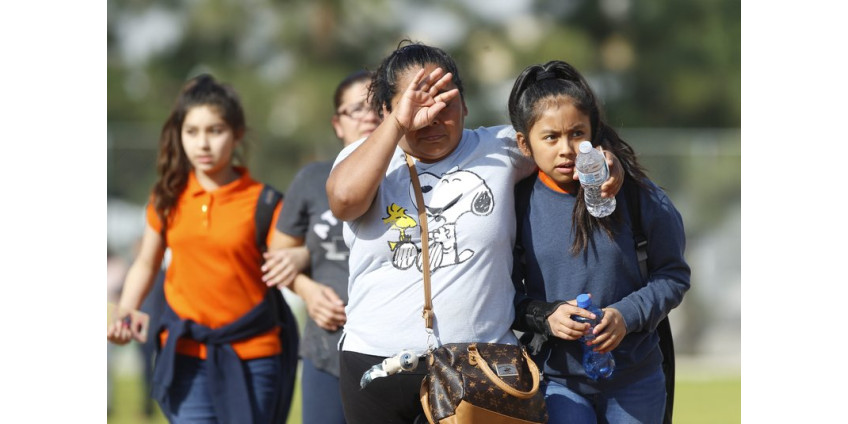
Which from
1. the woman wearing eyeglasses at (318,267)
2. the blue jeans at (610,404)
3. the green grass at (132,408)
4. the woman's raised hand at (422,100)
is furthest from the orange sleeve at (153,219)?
the green grass at (132,408)

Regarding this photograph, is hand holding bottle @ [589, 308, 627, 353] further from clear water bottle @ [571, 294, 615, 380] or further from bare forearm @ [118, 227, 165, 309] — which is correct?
bare forearm @ [118, 227, 165, 309]

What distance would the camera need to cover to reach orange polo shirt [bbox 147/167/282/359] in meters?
5.61

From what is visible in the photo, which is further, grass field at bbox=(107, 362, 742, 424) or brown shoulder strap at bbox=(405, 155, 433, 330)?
grass field at bbox=(107, 362, 742, 424)

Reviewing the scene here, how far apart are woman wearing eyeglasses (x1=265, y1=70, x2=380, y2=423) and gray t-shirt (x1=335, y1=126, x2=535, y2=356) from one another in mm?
1345

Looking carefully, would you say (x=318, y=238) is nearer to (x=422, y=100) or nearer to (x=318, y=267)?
(x=318, y=267)

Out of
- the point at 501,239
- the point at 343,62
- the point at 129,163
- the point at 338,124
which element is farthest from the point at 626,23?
the point at 501,239

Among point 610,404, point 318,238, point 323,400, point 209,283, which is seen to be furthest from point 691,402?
point 610,404

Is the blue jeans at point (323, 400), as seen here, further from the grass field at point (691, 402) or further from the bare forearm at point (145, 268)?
the grass field at point (691, 402)

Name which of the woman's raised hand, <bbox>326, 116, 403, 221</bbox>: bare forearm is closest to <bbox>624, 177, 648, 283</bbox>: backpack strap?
the woman's raised hand

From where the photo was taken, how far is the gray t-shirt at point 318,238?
18.0 ft

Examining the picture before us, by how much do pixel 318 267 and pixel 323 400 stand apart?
0.65 metres

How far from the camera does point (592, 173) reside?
3.82m

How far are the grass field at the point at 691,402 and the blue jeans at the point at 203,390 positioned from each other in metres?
4.52
